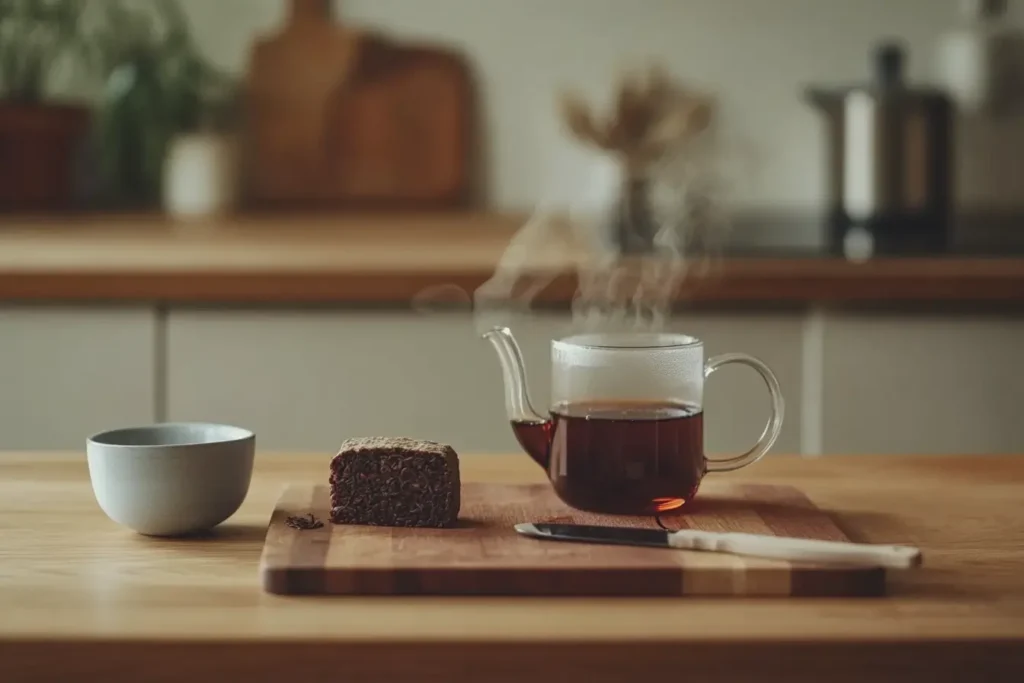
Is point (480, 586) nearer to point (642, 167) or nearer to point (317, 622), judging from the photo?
point (317, 622)

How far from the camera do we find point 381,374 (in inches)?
80.7

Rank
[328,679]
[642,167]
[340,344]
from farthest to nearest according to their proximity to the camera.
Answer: [642,167] → [340,344] → [328,679]

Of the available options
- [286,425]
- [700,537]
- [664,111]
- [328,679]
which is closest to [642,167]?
[664,111]

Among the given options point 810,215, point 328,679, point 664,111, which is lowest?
point 328,679

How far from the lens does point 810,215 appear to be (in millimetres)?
2775

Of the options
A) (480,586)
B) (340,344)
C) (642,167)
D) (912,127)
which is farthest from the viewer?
(642,167)

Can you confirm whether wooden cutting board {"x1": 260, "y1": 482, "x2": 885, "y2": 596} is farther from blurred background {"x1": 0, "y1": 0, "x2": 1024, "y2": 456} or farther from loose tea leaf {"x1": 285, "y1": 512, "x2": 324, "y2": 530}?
blurred background {"x1": 0, "y1": 0, "x2": 1024, "y2": 456}

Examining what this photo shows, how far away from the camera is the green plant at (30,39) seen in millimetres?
2725

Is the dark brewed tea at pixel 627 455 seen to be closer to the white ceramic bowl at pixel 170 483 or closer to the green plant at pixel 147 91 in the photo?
the white ceramic bowl at pixel 170 483

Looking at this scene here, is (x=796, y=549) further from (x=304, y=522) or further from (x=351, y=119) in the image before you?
(x=351, y=119)

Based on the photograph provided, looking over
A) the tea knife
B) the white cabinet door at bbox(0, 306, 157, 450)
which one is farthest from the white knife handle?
the white cabinet door at bbox(0, 306, 157, 450)

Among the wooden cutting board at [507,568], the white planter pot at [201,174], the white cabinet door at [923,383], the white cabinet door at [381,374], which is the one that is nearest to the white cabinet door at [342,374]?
the white cabinet door at [381,374]

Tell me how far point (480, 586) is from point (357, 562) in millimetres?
79

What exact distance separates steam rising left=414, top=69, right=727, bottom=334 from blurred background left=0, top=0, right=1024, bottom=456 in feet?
0.12
